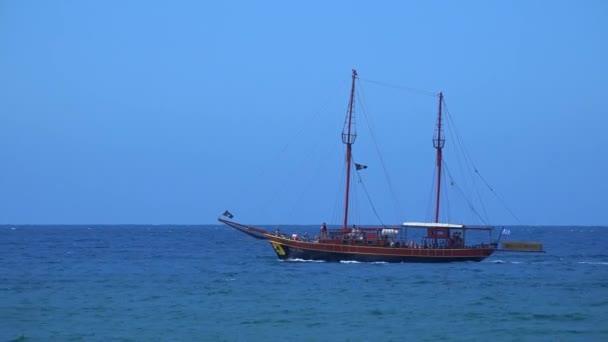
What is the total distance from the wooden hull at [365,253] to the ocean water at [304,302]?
0.81 metres

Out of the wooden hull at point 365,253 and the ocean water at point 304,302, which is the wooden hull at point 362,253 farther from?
the ocean water at point 304,302

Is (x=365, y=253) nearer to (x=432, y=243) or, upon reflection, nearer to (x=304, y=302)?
(x=432, y=243)

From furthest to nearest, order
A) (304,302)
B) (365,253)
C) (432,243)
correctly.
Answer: (432,243), (365,253), (304,302)

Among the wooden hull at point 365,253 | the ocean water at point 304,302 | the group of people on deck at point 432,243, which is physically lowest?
the ocean water at point 304,302

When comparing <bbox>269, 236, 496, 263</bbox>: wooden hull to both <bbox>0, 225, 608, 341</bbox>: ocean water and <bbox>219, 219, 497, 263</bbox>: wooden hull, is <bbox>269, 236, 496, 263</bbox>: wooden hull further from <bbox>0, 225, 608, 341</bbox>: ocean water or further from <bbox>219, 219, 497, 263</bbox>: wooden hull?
<bbox>0, 225, 608, 341</bbox>: ocean water

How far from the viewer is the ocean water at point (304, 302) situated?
1652 inches

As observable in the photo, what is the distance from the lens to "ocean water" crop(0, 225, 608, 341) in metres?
42.0

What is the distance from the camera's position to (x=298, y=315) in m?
47.5

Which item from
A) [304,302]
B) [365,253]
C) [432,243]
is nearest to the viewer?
[304,302]

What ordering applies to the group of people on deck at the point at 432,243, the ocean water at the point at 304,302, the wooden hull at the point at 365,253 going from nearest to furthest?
the ocean water at the point at 304,302 < the wooden hull at the point at 365,253 < the group of people on deck at the point at 432,243

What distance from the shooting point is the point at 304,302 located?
53031 mm

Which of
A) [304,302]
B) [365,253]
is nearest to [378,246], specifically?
[365,253]

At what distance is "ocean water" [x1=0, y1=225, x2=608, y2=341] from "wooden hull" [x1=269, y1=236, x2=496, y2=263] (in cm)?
81

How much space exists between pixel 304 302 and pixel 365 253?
27338 millimetres
